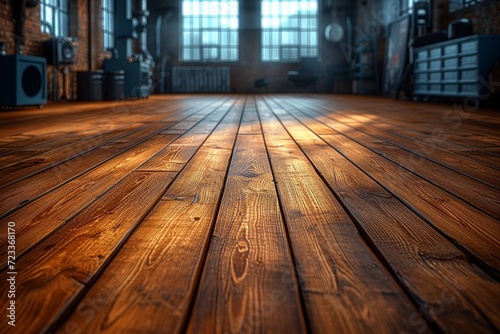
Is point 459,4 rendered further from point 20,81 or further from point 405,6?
point 20,81

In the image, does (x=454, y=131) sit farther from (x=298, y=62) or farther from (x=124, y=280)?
(x=298, y=62)

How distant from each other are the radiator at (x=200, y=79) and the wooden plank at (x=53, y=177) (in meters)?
11.5

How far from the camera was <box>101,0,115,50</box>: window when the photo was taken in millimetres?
10117

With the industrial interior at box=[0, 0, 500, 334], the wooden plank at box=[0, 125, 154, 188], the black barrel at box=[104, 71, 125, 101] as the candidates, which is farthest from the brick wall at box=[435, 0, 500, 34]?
the wooden plank at box=[0, 125, 154, 188]

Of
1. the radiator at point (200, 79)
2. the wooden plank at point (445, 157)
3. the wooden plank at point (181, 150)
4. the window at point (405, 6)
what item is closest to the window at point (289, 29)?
the radiator at point (200, 79)

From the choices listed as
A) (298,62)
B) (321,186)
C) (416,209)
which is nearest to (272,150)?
(321,186)

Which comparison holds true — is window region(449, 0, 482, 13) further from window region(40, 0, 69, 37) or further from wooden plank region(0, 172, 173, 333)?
wooden plank region(0, 172, 173, 333)

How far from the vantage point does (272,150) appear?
87.3 inches

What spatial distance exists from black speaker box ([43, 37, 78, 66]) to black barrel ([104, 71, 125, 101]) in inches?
24.3

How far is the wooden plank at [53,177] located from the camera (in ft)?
4.08

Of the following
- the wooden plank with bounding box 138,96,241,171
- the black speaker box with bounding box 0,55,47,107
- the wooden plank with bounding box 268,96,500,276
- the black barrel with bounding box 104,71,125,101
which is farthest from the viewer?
the black barrel with bounding box 104,71,125,101

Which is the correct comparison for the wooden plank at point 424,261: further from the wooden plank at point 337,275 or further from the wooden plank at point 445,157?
the wooden plank at point 445,157

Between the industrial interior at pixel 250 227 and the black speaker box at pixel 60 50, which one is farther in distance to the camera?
the black speaker box at pixel 60 50

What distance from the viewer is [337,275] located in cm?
75
